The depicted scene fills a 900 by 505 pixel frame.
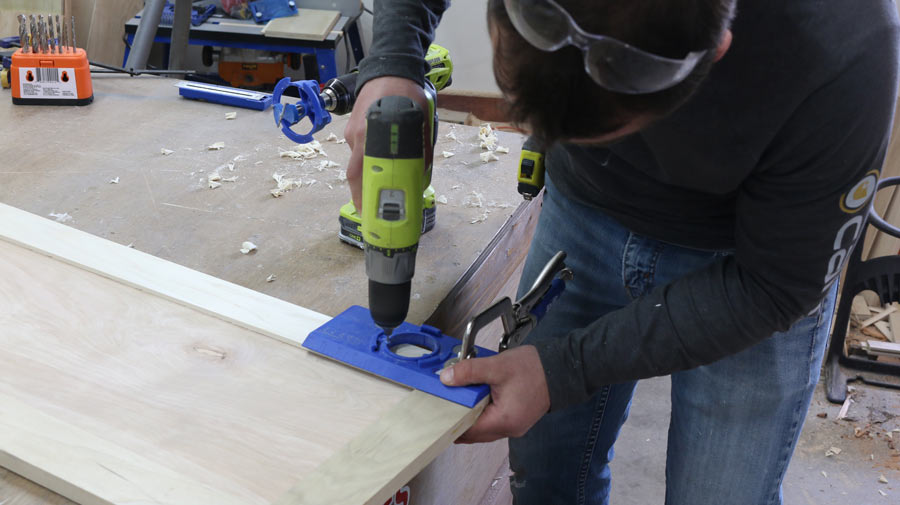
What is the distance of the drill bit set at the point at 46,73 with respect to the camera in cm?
204

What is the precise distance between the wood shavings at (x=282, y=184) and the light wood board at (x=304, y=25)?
2.07 meters

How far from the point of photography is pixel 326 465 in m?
0.84

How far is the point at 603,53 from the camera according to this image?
0.64 metres

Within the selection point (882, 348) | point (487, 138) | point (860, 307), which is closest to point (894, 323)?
point (860, 307)

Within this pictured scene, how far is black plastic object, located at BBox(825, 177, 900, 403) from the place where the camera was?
2.57m

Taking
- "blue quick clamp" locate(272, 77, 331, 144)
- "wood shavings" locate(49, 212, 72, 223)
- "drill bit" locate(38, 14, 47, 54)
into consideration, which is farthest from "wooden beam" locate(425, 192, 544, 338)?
"drill bit" locate(38, 14, 47, 54)

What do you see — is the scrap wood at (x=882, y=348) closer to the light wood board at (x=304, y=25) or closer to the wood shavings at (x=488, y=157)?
the wood shavings at (x=488, y=157)

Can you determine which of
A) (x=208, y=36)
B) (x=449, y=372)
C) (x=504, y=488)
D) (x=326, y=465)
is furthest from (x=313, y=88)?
(x=208, y=36)

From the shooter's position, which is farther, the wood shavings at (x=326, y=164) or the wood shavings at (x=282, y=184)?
the wood shavings at (x=326, y=164)

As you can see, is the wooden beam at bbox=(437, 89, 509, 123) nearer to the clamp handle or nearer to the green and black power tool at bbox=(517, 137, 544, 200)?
the green and black power tool at bbox=(517, 137, 544, 200)

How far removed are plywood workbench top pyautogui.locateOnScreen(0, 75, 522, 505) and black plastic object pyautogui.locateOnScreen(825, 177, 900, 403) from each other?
1499mm

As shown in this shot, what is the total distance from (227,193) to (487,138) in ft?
2.33

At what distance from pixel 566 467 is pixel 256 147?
108 centimetres

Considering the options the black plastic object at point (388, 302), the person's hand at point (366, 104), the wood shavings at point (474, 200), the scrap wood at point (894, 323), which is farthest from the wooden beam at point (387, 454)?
the scrap wood at point (894, 323)
